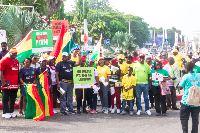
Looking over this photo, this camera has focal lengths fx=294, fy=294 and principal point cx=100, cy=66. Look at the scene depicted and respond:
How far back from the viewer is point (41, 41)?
9.37m

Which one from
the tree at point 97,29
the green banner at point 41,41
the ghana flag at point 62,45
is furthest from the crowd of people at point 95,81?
the tree at point 97,29

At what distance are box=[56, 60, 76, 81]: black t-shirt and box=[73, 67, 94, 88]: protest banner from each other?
158 millimetres

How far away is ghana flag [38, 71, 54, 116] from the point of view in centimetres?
870

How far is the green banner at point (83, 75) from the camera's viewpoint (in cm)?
918

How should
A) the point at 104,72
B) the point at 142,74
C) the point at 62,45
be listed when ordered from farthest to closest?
the point at 62,45 → the point at 104,72 → the point at 142,74

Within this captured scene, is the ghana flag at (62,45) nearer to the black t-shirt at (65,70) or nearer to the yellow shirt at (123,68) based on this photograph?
the black t-shirt at (65,70)

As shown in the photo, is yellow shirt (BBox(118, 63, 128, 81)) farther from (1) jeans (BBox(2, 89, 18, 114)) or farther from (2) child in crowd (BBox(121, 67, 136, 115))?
(1) jeans (BBox(2, 89, 18, 114))

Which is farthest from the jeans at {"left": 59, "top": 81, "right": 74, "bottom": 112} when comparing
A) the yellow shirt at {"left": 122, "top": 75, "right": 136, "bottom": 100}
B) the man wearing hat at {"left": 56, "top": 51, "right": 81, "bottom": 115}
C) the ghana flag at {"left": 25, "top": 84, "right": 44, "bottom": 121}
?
the yellow shirt at {"left": 122, "top": 75, "right": 136, "bottom": 100}

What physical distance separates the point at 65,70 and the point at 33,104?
1476 mm

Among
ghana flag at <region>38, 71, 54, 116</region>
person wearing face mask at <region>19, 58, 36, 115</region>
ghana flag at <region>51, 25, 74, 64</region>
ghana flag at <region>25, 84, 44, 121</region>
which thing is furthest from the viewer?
ghana flag at <region>51, 25, 74, 64</region>

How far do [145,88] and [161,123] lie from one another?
156 cm

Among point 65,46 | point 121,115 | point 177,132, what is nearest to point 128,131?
point 177,132

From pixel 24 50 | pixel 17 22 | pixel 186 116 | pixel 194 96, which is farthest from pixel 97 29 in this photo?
pixel 194 96

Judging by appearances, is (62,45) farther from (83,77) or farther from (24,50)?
(83,77)
